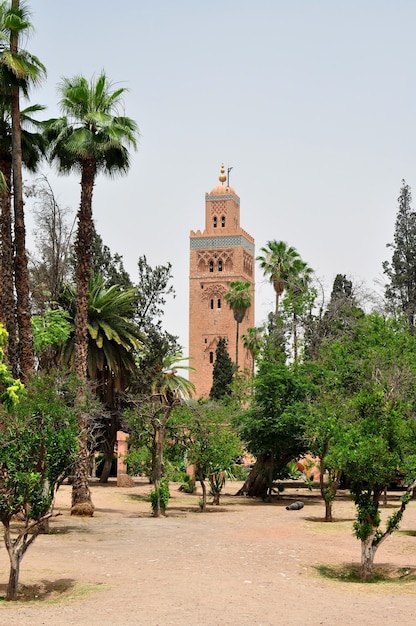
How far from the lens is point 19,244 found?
907 inches

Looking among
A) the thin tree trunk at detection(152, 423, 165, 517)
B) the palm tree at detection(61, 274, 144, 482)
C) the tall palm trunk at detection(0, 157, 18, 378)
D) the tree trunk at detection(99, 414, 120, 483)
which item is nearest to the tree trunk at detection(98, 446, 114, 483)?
the tree trunk at detection(99, 414, 120, 483)

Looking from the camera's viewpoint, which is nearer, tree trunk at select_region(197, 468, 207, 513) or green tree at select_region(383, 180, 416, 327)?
tree trunk at select_region(197, 468, 207, 513)

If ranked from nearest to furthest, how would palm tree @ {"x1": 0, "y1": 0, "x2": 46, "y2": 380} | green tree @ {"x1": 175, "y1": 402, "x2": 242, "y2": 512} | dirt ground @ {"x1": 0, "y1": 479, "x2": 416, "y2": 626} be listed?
dirt ground @ {"x1": 0, "y1": 479, "x2": 416, "y2": 626} < palm tree @ {"x1": 0, "y1": 0, "x2": 46, "y2": 380} < green tree @ {"x1": 175, "y1": 402, "x2": 242, "y2": 512}

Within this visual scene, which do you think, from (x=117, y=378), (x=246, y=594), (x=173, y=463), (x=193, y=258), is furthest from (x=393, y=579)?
(x=193, y=258)

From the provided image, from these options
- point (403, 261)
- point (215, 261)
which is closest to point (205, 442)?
point (403, 261)

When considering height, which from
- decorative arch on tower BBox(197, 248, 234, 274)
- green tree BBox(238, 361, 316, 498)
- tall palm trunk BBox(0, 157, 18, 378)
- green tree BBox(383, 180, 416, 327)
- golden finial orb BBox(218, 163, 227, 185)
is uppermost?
golden finial orb BBox(218, 163, 227, 185)

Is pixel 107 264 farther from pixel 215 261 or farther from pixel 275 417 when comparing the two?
pixel 215 261

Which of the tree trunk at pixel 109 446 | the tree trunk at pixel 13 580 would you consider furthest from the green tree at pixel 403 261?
the tree trunk at pixel 13 580

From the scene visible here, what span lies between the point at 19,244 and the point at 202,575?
12.1 meters

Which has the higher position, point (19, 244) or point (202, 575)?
point (19, 244)

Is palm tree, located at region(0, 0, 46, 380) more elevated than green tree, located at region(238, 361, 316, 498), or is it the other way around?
palm tree, located at region(0, 0, 46, 380)

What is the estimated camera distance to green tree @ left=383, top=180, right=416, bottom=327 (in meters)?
53.8

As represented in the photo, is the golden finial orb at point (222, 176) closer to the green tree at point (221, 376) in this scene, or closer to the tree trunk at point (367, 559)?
the green tree at point (221, 376)

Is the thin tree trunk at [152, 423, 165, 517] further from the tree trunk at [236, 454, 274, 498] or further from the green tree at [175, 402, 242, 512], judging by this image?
the tree trunk at [236, 454, 274, 498]
